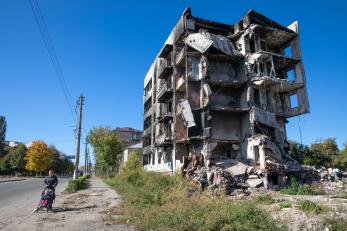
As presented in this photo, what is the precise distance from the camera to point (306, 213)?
9.41 meters

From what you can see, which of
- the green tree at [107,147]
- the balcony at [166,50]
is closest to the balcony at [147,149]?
the green tree at [107,147]

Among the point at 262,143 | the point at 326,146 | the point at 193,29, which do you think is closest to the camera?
the point at 262,143

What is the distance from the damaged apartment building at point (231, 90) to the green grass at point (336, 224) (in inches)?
728

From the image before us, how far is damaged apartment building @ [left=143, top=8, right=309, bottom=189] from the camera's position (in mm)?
29281

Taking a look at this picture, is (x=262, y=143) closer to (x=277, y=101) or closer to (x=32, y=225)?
(x=277, y=101)

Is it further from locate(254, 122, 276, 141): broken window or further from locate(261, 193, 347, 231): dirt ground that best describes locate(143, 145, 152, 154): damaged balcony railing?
locate(261, 193, 347, 231): dirt ground

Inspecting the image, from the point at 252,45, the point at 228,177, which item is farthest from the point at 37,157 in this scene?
the point at 228,177

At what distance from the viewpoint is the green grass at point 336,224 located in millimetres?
8137

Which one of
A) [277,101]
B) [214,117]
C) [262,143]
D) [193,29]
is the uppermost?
[193,29]

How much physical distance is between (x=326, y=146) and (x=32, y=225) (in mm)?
63585

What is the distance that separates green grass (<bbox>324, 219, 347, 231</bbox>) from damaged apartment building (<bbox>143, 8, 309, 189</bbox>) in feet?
60.6

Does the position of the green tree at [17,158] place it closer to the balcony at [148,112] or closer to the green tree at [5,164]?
the green tree at [5,164]

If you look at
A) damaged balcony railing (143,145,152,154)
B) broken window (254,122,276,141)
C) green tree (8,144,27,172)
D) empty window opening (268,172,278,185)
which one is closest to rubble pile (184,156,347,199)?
empty window opening (268,172,278,185)

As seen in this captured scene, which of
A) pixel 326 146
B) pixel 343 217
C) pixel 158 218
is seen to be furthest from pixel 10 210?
pixel 326 146
